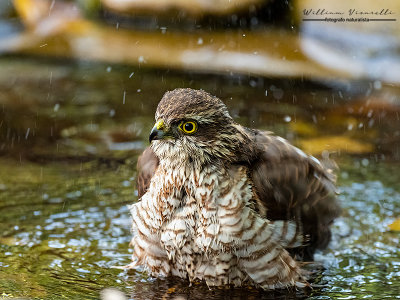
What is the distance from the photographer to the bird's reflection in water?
16.9ft

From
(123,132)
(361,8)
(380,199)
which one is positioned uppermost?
(361,8)

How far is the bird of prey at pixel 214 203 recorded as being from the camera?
4988mm

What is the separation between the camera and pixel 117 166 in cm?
773

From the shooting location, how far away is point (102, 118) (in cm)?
917

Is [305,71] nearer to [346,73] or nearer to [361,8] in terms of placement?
[346,73]

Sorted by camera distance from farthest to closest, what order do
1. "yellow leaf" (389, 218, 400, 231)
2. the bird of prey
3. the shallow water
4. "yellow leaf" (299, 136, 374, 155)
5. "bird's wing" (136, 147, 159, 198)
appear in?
"yellow leaf" (299, 136, 374, 155) < "yellow leaf" (389, 218, 400, 231) < "bird's wing" (136, 147, 159, 198) < the shallow water < the bird of prey

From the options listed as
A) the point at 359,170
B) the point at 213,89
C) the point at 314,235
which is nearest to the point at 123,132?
the point at 213,89

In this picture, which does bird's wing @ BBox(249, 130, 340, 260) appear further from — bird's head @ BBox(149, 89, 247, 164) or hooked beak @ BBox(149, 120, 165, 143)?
hooked beak @ BBox(149, 120, 165, 143)

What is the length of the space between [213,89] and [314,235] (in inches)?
177

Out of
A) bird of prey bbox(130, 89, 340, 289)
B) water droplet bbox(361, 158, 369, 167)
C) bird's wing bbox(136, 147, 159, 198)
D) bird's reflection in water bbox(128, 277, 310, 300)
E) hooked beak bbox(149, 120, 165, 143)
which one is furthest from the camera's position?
water droplet bbox(361, 158, 369, 167)

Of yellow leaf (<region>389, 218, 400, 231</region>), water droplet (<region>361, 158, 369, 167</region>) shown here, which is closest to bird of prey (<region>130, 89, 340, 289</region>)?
yellow leaf (<region>389, 218, 400, 231</region>)

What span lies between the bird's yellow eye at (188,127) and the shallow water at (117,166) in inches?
43.9

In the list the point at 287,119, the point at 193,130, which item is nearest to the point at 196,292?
the point at 193,130

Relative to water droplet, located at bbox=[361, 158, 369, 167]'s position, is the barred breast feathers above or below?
below
